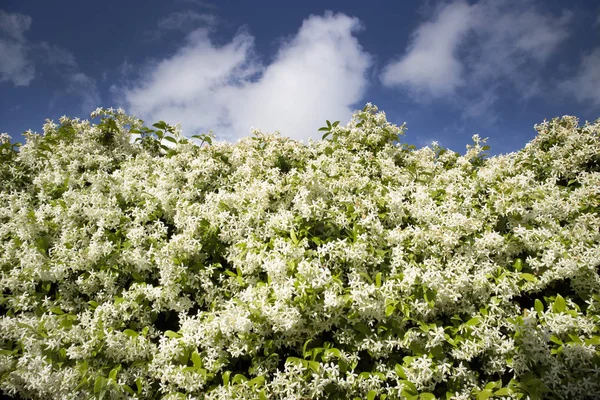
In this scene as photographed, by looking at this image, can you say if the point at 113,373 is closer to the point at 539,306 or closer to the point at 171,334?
the point at 171,334

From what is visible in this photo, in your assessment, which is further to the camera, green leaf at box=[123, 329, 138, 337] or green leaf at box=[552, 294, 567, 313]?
green leaf at box=[123, 329, 138, 337]

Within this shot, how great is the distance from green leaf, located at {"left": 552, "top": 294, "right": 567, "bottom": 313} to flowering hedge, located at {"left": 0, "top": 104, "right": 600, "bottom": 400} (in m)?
0.02

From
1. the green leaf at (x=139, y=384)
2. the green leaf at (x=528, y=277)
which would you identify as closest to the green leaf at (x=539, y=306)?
the green leaf at (x=528, y=277)

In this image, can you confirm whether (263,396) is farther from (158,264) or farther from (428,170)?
(428,170)

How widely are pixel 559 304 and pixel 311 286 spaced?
7.83ft

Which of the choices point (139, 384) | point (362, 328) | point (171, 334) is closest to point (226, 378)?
point (171, 334)

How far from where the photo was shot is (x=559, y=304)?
10.9ft

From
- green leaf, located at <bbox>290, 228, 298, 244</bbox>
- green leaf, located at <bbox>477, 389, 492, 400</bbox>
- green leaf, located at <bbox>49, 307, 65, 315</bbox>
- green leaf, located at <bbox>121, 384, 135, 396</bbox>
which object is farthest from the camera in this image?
green leaf, located at <bbox>49, 307, 65, 315</bbox>

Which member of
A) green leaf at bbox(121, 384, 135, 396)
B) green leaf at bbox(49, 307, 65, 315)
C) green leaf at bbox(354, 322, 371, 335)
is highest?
green leaf at bbox(49, 307, 65, 315)

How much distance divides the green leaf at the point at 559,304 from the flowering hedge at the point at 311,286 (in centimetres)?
2

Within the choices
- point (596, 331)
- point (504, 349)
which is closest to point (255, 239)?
point (504, 349)

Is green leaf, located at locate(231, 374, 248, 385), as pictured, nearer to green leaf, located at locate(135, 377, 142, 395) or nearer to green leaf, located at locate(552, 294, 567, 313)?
green leaf, located at locate(135, 377, 142, 395)

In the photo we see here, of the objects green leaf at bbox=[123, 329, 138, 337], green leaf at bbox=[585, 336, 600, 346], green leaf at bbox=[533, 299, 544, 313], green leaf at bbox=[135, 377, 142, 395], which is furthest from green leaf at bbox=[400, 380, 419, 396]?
green leaf at bbox=[123, 329, 138, 337]

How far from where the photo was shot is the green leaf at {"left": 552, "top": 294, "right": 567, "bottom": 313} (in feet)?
10.8
